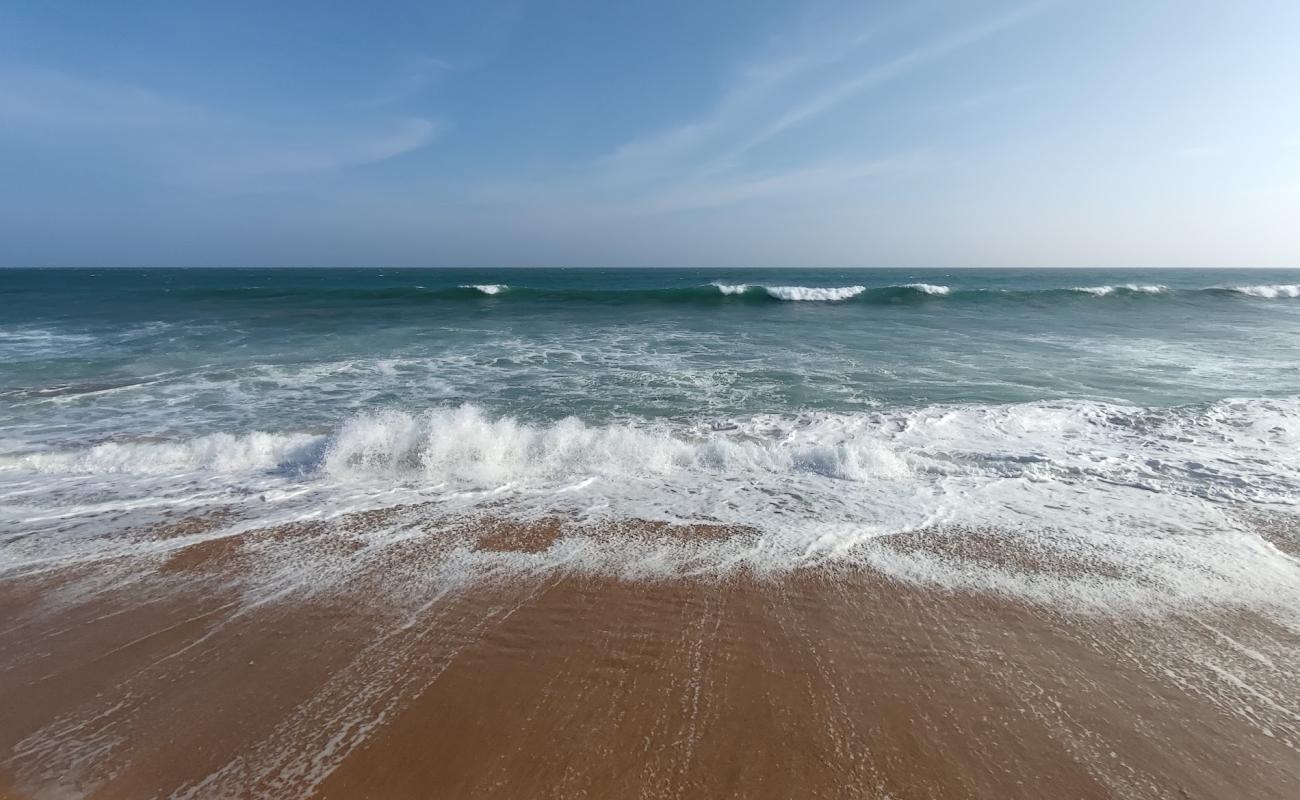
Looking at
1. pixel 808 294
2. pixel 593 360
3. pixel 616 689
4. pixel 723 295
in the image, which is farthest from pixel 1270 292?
pixel 616 689

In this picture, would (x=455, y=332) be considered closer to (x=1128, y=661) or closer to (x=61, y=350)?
(x=61, y=350)

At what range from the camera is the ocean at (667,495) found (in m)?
3.64

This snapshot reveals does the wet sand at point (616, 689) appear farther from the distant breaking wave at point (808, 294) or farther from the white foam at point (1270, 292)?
the white foam at point (1270, 292)

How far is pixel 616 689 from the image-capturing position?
3.25 m

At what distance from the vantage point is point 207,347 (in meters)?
15.0

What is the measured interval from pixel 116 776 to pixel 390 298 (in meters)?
30.4

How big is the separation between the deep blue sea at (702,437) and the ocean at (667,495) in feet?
0.16

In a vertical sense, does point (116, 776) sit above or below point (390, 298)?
below

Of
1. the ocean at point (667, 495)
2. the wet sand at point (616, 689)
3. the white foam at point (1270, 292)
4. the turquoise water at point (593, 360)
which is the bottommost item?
the wet sand at point (616, 689)

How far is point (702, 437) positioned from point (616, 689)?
457 cm

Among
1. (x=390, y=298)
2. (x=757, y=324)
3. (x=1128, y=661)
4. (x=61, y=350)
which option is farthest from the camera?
(x=390, y=298)

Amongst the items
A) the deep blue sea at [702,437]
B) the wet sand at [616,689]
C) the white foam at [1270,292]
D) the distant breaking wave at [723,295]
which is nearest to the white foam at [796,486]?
the deep blue sea at [702,437]

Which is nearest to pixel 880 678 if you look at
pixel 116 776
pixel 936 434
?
pixel 116 776

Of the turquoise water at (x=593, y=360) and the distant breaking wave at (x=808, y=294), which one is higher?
the distant breaking wave at (x=808, y=294)
